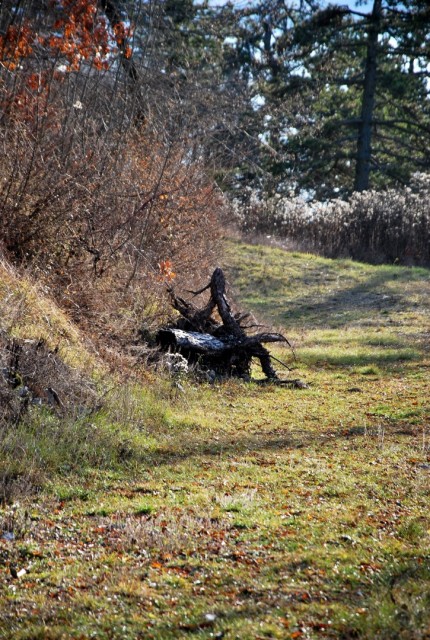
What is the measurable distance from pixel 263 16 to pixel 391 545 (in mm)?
31244

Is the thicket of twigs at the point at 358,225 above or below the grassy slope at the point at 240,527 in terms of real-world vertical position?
above

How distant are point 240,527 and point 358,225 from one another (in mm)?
21843

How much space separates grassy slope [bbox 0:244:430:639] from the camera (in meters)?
4.06

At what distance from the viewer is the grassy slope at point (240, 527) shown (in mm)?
4059

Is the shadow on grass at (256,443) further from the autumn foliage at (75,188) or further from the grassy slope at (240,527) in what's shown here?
the autumn foliage at (75,188)

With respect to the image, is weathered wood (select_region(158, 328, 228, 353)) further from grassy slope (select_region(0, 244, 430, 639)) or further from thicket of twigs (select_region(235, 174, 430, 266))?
thicket of twigs (select_region(235, 174, 430, 266))

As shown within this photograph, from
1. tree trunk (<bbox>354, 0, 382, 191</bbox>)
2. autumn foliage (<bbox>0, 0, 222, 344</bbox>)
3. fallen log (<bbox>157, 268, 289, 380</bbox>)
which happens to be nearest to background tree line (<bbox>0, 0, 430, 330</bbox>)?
autumn foliage (<bbox>0, 0, 222, 344</bbox>)

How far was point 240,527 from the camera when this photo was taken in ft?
17.7

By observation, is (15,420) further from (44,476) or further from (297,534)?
(297,534)

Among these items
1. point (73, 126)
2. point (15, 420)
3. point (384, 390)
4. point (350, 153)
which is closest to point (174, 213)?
point (73, 126)

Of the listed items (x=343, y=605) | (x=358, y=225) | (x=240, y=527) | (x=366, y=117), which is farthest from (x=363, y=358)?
(x=366, y=117)

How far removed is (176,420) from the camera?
809cm

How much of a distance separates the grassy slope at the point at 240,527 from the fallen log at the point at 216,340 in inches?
28.5

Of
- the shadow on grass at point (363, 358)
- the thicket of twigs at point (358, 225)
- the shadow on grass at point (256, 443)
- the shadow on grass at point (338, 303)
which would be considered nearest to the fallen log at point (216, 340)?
the shadow on grass at point (363, 358)
